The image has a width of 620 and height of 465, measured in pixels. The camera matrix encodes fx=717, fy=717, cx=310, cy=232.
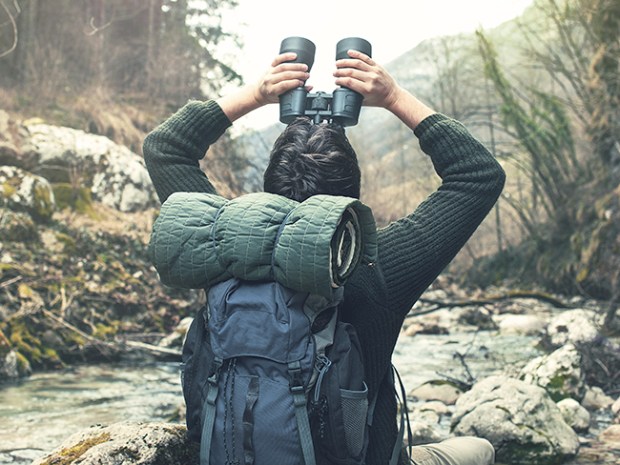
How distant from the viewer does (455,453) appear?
245 centimetres

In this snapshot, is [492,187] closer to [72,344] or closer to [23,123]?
[72,344]

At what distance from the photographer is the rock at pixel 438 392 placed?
6.16 metres

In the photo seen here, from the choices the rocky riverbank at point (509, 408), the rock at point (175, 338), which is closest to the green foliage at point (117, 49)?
the rock at point (175, 338)

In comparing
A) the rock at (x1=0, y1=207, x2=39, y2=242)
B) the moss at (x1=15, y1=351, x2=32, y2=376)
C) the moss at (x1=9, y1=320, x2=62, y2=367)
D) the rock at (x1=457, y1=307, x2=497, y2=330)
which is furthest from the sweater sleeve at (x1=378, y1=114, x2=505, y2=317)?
the rock at (x1=457, y1=307, x2=497, y2=330)

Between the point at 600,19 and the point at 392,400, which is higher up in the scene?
the point at 600,19

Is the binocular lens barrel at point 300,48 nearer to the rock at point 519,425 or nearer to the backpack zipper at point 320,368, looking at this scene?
the backpack zipper at point 320,368

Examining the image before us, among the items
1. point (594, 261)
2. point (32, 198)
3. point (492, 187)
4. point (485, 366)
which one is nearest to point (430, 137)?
point (492, 187)

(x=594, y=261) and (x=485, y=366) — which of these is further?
(x=594, y=261)

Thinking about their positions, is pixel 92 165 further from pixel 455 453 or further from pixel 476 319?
pixel 455 453

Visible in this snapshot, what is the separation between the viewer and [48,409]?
564 centimetres

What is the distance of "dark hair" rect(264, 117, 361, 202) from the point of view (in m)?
1.66

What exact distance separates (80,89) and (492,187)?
51.8 ft

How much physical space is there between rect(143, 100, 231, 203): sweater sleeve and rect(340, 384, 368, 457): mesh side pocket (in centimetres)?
74

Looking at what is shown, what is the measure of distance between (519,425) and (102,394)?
3702mm
